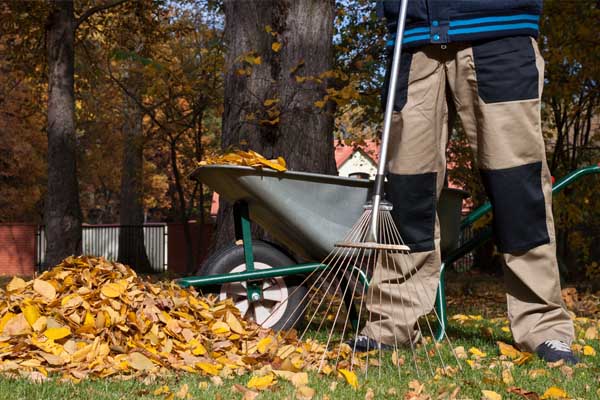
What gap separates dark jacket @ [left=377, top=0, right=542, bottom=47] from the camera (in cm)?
305

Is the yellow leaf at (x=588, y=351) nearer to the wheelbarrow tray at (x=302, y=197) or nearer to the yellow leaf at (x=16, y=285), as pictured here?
the wheelbarrow tray at (x=302, y=197)

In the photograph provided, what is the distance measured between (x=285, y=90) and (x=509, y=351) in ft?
7.34

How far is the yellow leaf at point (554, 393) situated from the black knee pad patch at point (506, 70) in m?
1.10

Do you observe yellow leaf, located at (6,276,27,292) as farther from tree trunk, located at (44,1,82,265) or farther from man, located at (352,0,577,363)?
tree trunk, located at (44,1,82,265)

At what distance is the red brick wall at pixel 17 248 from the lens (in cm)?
2192

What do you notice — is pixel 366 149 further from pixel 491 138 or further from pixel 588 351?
pixel 491 138

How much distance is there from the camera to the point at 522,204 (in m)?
3.06

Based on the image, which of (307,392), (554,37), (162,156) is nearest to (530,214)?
(307,392)

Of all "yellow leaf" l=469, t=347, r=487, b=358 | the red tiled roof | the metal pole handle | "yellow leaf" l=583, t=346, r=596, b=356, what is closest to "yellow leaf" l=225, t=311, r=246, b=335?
the metal pole handle

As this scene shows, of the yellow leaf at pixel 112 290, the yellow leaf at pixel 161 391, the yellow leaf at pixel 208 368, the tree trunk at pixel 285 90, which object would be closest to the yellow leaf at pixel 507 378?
the yellow leaf at pixel 208 368

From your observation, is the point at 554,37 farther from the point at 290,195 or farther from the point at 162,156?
the point at 162,156

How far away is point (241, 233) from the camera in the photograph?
11.9 ft

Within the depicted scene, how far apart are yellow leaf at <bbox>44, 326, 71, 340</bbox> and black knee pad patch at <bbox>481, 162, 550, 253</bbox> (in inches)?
64.6

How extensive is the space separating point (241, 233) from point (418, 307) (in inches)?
34.2
